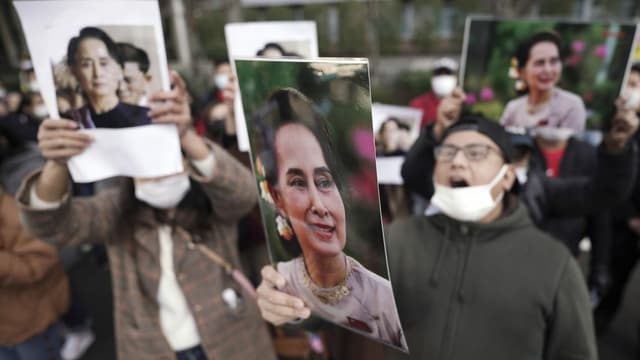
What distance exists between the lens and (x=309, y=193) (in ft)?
3.01

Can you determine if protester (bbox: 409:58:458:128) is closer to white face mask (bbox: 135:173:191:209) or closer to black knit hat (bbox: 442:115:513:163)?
black knit hat (bbox: 442:115:513:163)

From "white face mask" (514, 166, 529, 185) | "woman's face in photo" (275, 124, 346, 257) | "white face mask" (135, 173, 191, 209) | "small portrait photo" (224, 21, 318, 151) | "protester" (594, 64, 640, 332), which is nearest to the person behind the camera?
"woman's face in photo" (275, 124, 346, 257)

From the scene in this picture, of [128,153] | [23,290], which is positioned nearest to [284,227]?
[128,153]

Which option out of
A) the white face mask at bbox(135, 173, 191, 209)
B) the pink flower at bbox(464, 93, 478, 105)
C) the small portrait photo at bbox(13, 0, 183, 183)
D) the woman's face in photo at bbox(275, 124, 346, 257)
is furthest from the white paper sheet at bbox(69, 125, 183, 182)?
the pink flower at bbox(464, 93, 478, 105)

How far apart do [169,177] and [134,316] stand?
22.9 inches

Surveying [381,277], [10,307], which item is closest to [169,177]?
[381,277]

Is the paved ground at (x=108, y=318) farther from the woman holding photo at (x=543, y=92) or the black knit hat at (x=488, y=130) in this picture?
the black knit hat at (x=488, y=130)

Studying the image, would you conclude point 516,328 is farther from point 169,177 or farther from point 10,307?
point 10,307

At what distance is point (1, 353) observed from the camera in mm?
2170

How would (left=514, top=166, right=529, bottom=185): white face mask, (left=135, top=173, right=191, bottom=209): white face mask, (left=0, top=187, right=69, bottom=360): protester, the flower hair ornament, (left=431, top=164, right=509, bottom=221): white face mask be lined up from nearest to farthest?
the flower hair ornament, (left=431, top=164, right=509, bottom=221): white face mask, (left=135, top=173, right=191, bottom=209): white face mask, (left=0, top=187, right=69, bottom=360): protester, (left=514, top=166, right=529, bottom=185): white face mask

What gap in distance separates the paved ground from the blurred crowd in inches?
38.4

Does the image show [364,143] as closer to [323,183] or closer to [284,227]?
[323,183]

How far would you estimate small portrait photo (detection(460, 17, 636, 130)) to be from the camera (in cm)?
197

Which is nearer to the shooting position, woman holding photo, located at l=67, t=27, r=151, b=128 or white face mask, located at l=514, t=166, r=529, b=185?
woman holding photo, located at l=67, t=27, r=151, b=128
